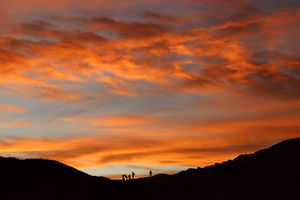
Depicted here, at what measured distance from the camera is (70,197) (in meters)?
42.6

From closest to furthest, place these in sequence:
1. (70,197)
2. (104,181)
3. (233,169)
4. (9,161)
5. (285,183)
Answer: (285,183) < (70,197) < (9,161) < (104,181) < (233,169)

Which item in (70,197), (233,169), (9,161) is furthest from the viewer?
(233,169)

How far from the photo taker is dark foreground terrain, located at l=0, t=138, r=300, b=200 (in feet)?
129

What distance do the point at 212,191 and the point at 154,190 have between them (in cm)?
1111

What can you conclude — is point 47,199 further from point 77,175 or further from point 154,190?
point 154,190

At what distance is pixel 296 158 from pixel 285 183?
6069 mm

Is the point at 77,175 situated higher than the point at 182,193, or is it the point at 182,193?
the point at 77,175

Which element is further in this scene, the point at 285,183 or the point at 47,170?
the point at 47,170

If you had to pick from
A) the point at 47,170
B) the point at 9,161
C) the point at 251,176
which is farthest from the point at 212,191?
the point at 9,161

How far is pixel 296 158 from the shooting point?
4388 centimetres

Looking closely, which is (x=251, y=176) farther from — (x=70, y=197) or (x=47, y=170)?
(x=47, y=170)

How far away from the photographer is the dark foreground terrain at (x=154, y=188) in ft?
129

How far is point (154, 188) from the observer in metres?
54.2

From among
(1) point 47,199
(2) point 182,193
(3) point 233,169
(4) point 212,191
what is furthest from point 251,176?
(1) point 47,199
